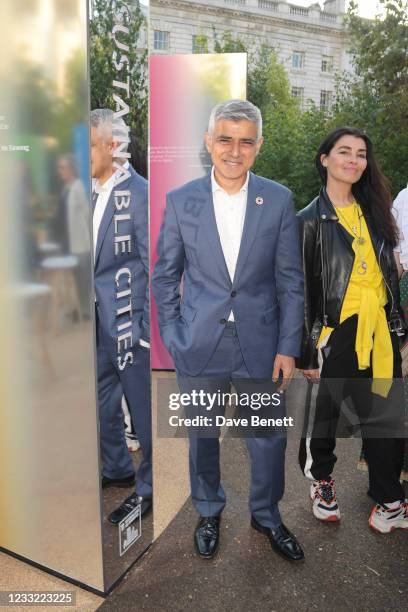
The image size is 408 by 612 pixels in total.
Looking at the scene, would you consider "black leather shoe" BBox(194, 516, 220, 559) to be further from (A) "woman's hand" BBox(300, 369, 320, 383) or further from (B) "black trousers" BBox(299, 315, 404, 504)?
(A) "woman's hand" BBox(300, 369, 320, 383)

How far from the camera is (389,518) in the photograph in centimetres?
265

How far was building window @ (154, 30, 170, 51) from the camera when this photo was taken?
32.4 metres

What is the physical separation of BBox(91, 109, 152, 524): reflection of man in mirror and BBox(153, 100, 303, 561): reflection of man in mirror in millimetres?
185

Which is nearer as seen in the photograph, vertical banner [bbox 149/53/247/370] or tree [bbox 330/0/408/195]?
vertical banner [bbox 149/53/247/370]

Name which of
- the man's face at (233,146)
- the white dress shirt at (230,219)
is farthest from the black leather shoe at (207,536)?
the man's face at (233,146)

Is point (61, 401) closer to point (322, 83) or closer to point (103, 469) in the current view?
point (103, 469)

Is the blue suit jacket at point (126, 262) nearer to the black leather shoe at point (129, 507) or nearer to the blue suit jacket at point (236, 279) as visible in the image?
the blue suit jacket at point (236, 279)

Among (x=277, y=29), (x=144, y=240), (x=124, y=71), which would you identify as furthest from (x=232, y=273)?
(x=277, y=29)

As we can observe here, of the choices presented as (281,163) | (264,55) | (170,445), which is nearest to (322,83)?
(264,55)

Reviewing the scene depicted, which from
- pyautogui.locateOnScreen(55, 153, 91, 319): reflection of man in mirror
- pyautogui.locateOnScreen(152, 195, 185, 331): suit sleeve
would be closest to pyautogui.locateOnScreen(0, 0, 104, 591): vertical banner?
pyautogui.locateOnScreen(55, 153, 91, 319): reflection of man in mirror

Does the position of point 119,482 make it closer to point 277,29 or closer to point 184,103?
point 184,103

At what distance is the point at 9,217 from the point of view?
6.58ft

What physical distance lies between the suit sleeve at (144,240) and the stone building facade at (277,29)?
30855mm

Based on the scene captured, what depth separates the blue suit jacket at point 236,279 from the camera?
2.27 m
